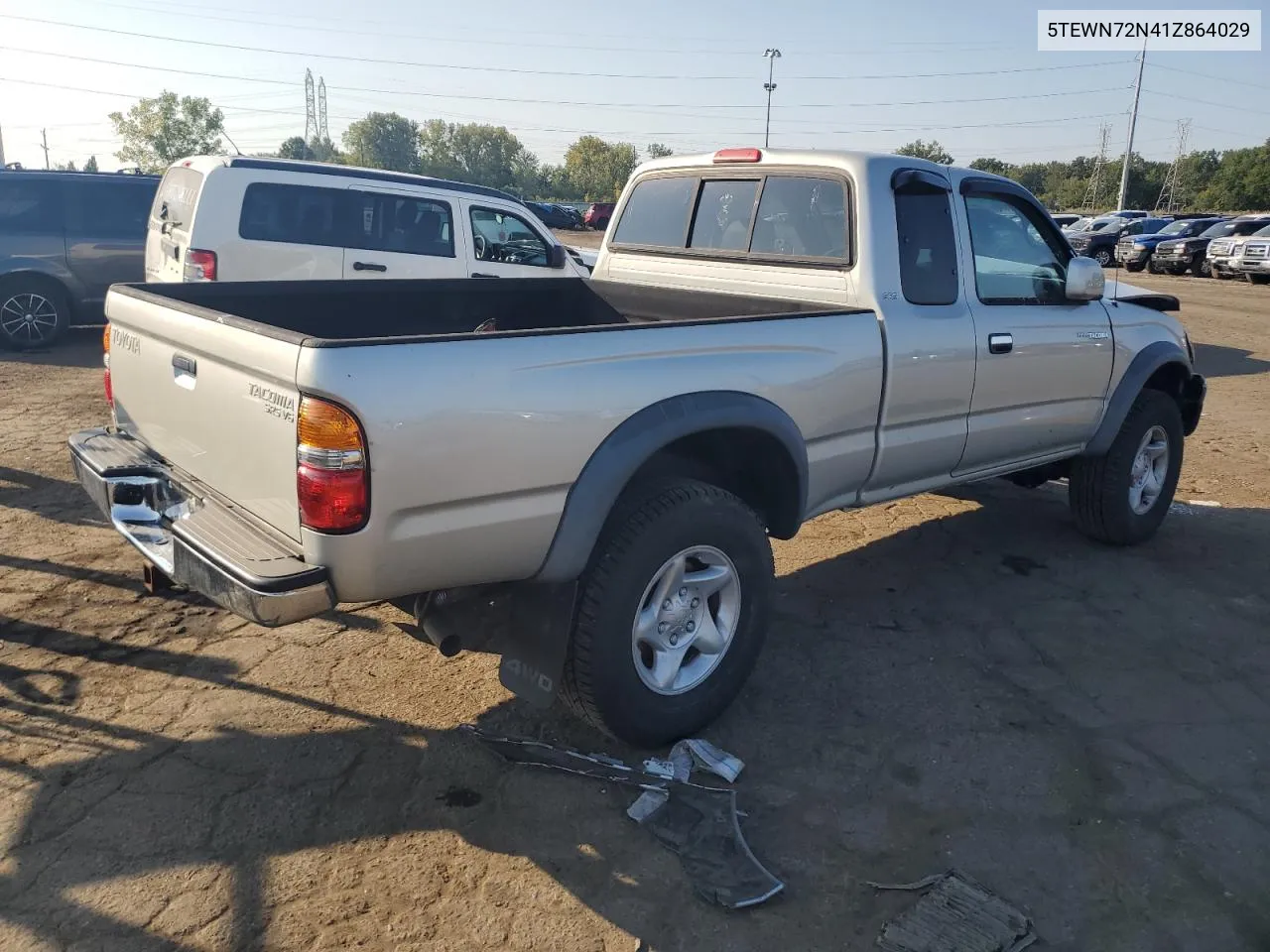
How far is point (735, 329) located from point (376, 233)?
6397 mm

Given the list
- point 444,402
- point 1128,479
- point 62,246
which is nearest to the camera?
point 444,402

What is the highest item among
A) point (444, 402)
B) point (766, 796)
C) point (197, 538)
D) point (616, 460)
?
point (444, 402)

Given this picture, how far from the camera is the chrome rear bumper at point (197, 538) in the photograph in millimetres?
2459

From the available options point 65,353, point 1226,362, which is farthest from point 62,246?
point 1226,362

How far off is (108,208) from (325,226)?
12.0 feet

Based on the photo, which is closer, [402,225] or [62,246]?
[402,225]

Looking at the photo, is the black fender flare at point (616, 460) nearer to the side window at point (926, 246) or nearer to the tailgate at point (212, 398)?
the tailgate at point (212, 398)

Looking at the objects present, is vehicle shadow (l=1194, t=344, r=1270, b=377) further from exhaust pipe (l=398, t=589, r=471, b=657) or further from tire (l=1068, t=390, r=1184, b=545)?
exhaust pipe (l=398, t=589, r=471, b=657)

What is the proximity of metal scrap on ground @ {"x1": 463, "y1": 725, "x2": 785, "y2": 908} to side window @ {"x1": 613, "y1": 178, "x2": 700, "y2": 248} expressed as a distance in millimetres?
2722

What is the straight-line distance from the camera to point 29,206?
33.4 feet

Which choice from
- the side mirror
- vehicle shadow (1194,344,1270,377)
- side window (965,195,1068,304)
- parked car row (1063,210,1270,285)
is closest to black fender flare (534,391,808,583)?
side window (965,195,1068,304)

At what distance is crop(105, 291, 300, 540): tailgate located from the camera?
2523 millimetres

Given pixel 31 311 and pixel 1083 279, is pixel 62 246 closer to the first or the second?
pixel 31 311

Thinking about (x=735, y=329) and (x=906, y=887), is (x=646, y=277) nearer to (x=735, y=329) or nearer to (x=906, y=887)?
(x=735, y=329)
